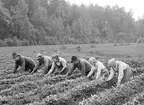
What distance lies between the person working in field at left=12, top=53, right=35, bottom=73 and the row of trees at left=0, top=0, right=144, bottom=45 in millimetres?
34764

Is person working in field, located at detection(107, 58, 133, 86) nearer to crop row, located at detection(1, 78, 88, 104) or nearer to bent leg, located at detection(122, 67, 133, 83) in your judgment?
bent leg, located at detection(122, 67, 133, 83)

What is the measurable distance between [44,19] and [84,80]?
5813 centimetres

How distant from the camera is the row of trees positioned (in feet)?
180

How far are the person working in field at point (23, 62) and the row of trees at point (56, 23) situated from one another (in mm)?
34764

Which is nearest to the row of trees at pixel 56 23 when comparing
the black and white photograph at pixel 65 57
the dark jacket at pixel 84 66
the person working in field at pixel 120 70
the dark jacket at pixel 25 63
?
the black and white photograph at pixel 65 57

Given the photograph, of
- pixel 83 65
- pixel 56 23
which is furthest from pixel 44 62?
pixel 56 23

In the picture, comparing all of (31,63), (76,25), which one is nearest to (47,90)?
(31,63)

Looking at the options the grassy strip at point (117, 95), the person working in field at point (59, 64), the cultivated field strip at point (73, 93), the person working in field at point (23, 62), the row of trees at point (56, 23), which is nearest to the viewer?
the grassy strip at point (117, 95)

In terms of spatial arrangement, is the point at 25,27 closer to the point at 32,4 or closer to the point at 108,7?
the point at 32,4

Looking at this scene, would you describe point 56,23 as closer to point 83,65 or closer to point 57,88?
point 83,65

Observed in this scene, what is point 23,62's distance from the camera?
44.2 ft

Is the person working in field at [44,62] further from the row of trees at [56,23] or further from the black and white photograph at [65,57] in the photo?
the row of trees at [56,23]

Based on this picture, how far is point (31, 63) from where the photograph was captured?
14133mm

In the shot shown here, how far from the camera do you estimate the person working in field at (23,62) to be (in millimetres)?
13133
